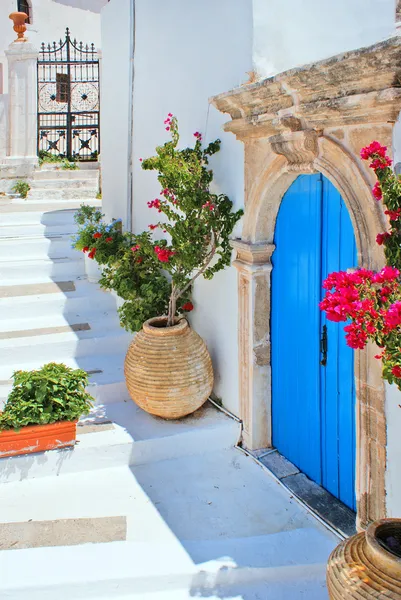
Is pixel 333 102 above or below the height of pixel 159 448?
above

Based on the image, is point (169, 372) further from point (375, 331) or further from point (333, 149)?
point (375, 331)

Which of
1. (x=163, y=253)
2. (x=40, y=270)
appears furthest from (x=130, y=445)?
(x=40, y=270)

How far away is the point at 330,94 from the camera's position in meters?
3.69

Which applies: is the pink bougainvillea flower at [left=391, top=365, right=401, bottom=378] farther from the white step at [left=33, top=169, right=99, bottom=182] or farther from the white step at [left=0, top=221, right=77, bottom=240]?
the white step at [left=33, top=169, right=99, bottom=182]

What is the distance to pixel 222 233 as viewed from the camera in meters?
5.22

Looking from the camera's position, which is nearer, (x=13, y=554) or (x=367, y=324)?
(x=367, y=324)

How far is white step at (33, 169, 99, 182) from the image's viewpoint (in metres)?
12.9

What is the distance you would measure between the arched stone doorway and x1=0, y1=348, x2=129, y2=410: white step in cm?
163

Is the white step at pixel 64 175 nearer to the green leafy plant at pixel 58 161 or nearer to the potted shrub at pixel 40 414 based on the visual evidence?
the green leafy plant at pixel 58 161

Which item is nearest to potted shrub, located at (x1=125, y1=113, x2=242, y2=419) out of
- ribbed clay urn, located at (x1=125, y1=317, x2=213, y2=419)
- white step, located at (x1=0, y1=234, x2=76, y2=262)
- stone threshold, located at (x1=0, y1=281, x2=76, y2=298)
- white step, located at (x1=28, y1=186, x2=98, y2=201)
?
ribbed clay urn, located at (x1=125, y1=317, x2=213, y2=419)

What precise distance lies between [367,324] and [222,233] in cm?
274

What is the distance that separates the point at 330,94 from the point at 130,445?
115 inches

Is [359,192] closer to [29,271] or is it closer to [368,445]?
[368,445]

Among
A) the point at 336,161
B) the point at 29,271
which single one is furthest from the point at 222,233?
the point at 29,271
